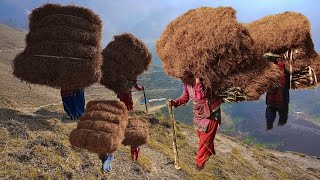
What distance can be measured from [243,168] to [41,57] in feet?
120

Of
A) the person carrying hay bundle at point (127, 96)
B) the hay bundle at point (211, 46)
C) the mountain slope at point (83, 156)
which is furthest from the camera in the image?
the mountain slope at point (83, 156)

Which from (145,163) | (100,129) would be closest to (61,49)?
(100,129)

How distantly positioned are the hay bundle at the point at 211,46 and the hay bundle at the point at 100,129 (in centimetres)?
238

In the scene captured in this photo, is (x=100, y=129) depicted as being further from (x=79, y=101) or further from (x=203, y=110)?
(x=79, y=101)

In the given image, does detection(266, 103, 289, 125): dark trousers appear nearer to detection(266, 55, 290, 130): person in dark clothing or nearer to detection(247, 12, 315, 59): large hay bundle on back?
detection(266, 55, 290, 130): person in dark clothing

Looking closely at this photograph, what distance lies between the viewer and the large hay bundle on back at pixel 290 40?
686 centimetres

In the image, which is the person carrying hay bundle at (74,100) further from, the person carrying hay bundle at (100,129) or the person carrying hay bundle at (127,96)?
the person carrying hay bundle at (100,129)

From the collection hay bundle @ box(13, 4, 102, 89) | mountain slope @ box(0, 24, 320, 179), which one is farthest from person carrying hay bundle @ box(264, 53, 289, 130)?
mountain slope @ box(0, 24, 320, 179)

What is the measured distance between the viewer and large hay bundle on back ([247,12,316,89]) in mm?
6859

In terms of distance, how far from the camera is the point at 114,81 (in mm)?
13750

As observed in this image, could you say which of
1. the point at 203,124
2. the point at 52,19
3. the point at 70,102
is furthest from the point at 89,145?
the point at 70,102

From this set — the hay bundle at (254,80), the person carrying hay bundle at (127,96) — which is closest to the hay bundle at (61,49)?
the person carrying hay bundle at (127,96)

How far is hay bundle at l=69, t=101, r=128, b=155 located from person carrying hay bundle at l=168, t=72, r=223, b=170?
1815mm

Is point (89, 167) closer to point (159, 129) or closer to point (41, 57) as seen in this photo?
point (41, 57)
